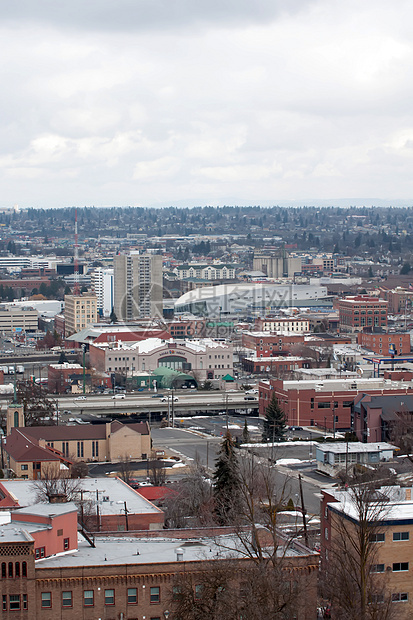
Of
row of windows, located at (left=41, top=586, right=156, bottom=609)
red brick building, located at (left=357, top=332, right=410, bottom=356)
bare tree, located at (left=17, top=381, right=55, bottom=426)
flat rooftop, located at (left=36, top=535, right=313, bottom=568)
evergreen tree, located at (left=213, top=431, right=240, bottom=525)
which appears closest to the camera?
row of windows, located at (left=41, top=586, right=156, bottom=609)

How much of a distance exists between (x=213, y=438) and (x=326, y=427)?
149 inches

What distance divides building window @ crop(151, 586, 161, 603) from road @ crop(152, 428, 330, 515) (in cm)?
887

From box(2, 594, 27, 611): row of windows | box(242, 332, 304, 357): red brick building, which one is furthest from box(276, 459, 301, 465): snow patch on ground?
box(242, 332, 304, 357): red brick building

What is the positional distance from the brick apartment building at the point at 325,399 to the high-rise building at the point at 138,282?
139ft

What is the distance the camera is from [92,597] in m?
12.4

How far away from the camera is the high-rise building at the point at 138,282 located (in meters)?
77.4

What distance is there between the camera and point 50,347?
194ft

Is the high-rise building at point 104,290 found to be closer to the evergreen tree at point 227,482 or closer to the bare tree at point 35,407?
the bare tree at point 35,407

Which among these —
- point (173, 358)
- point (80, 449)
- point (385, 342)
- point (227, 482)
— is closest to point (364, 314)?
point (385, 342)

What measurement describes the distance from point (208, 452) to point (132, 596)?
1696 centimetres

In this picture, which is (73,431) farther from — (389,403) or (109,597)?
(109,597)

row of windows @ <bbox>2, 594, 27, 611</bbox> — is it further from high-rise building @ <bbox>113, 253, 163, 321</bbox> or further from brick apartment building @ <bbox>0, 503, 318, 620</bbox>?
high-rise building @ <bbox>113, 253, 163, 321</bbox>

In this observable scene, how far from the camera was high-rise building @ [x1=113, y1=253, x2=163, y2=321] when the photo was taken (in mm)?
77438

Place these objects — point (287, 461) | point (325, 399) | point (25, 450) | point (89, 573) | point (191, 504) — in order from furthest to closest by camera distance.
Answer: point (325, 399)
point (287, 461)
point (25, 450)
point (191, 504)
point (89, 573)
